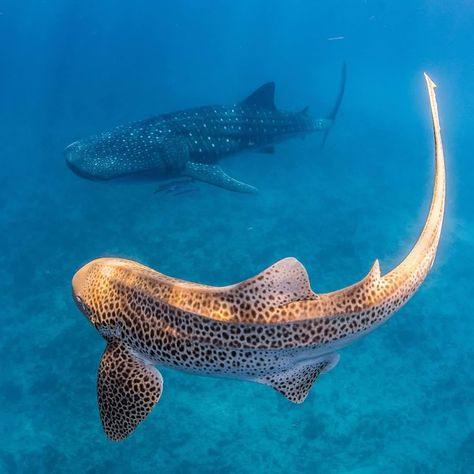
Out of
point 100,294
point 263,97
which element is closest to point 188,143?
point 263,97

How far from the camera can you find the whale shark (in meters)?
8.88

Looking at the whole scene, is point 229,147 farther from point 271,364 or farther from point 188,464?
point 271,364

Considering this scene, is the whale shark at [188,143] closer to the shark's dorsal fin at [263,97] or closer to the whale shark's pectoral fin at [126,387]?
the shark's dorsal fin at [263,97]

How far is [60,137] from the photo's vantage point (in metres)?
22.9

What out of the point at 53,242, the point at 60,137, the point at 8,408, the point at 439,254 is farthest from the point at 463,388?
the point at 60,137

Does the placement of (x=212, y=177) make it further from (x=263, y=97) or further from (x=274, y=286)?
(x=274, y=286)

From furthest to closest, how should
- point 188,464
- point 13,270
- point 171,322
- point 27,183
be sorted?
point 27,183 < point 13,270 < point 188,464 < point 171,322

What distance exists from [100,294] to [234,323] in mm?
1157

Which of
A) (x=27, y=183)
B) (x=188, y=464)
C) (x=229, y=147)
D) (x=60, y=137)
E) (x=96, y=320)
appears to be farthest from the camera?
(x=60, y=137)

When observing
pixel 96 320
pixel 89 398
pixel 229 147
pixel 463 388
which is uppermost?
pixel 96 320

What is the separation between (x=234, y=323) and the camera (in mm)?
2869

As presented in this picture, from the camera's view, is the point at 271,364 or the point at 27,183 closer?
the point at 271,364

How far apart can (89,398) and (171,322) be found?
6.76 m

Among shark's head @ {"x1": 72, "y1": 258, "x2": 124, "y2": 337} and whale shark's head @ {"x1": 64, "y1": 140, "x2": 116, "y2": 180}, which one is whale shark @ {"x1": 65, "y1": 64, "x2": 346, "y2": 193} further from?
shark's head @ {"x1": 72, "y1": 258, "x2": 124, "y2": 337}
